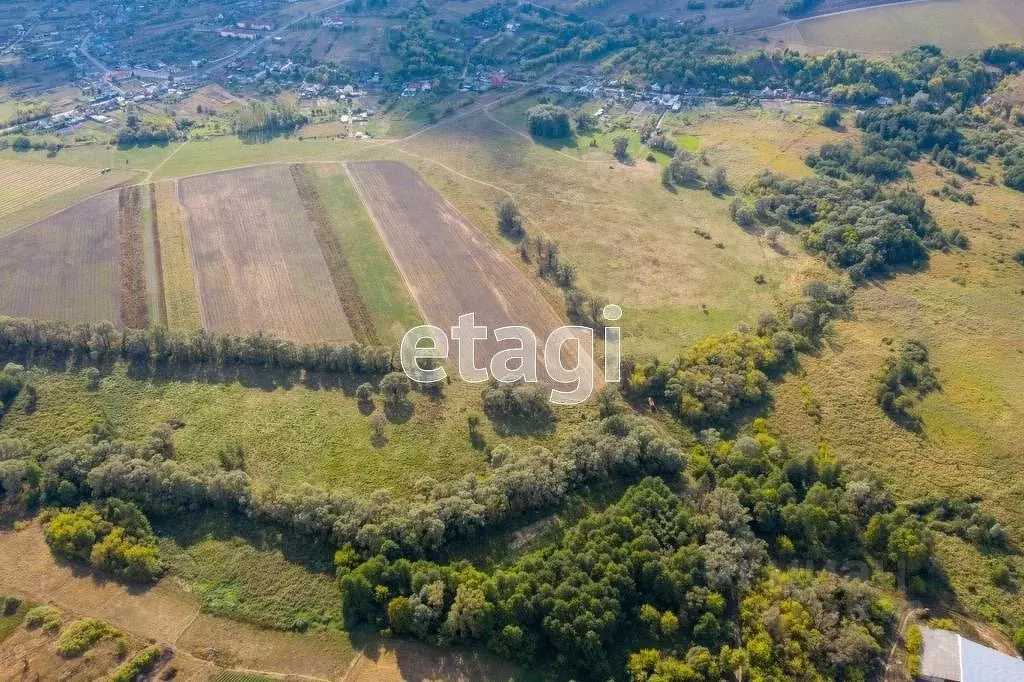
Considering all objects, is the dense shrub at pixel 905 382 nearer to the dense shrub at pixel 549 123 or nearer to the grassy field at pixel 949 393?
the grassy field at pixel 949 393

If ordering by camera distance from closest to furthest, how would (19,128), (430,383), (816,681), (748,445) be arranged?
(816,681), (748,445), (430,383), (19,128)

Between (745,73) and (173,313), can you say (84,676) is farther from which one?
(745,73)

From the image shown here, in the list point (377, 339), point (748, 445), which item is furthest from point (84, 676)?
point (748, 445)

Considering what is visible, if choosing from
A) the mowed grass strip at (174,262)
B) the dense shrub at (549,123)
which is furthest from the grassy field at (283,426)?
the dense shrub at (549,123)

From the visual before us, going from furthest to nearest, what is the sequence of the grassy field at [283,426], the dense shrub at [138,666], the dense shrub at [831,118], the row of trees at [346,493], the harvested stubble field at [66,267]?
the dense shrub at [831,118]
the harvested stubble field at [66,267]
the grassy field at [283,426]
the row of trees at [346,493]
the dense shrub at [138,666]

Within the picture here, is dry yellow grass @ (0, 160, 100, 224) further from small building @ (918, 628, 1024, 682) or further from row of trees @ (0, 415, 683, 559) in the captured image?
small building @ (918, 628, 1024, 682)

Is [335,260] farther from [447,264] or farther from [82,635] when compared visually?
[82,635]

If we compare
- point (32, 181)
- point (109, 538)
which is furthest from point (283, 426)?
point (32, 181)
